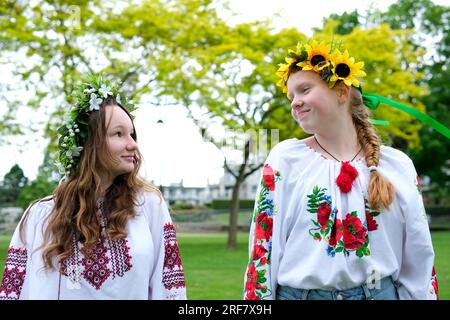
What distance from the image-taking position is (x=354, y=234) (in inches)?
93.6

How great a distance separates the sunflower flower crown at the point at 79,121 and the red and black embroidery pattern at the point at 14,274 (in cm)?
39

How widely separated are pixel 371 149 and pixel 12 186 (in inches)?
557

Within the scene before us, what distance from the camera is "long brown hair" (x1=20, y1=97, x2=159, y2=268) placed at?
254cm

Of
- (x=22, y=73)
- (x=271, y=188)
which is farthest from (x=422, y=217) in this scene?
(x=22, y=73)

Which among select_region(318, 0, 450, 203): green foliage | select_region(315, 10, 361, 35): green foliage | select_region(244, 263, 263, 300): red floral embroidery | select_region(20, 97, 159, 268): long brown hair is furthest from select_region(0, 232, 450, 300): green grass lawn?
select_region(318, 0, 450, 203): green foliage

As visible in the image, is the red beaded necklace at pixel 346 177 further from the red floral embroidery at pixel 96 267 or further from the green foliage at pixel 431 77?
the green foliage at pixel 431 77

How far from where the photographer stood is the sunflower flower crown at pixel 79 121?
2707mm

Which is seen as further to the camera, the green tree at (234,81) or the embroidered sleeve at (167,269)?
the green tree at (234,81)

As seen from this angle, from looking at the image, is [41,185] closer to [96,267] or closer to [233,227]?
[233,227]

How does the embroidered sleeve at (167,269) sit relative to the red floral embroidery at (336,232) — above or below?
below

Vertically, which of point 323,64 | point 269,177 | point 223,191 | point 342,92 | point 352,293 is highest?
point 323,64

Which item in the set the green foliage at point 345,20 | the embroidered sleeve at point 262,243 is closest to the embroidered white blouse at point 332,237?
the embroidered sleeve at point 262,243

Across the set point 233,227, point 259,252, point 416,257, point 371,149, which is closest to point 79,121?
point 259,252
